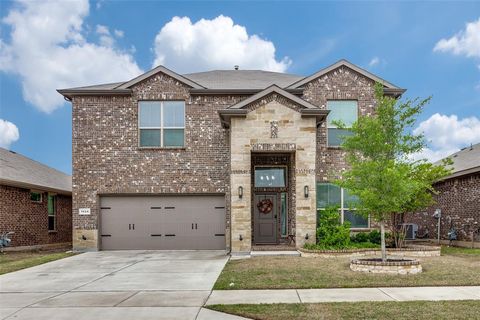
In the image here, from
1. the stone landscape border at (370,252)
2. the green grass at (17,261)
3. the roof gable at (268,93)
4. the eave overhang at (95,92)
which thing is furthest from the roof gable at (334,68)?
the green grass at (17,261)

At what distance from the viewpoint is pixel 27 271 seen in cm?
1205

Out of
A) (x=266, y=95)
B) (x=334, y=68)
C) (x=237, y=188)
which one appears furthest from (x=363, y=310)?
(x=334, y=68)

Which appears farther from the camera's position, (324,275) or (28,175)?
(28,175)

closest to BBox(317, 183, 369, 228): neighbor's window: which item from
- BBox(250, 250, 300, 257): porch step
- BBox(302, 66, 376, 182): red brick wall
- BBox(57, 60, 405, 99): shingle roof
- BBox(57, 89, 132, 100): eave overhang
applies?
BBox(302, 66, 376, 182): red brick wall

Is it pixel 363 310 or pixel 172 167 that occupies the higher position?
pixel 172 167

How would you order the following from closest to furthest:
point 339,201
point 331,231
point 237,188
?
point 237,188, point 331,231, point 339,201

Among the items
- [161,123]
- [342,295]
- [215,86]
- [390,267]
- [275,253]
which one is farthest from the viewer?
[215,86]

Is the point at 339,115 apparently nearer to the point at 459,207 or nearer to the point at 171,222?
the point at 459,207

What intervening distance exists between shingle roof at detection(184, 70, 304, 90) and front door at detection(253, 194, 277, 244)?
475 centimetres

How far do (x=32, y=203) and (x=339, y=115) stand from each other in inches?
572

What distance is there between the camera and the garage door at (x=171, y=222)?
17188 millimetres

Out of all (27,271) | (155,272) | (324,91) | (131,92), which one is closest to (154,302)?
(155,272)

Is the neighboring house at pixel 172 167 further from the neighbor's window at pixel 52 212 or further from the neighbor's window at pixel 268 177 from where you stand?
the neighbor's window at pixel 52 212

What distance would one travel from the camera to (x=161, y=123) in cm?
1728
